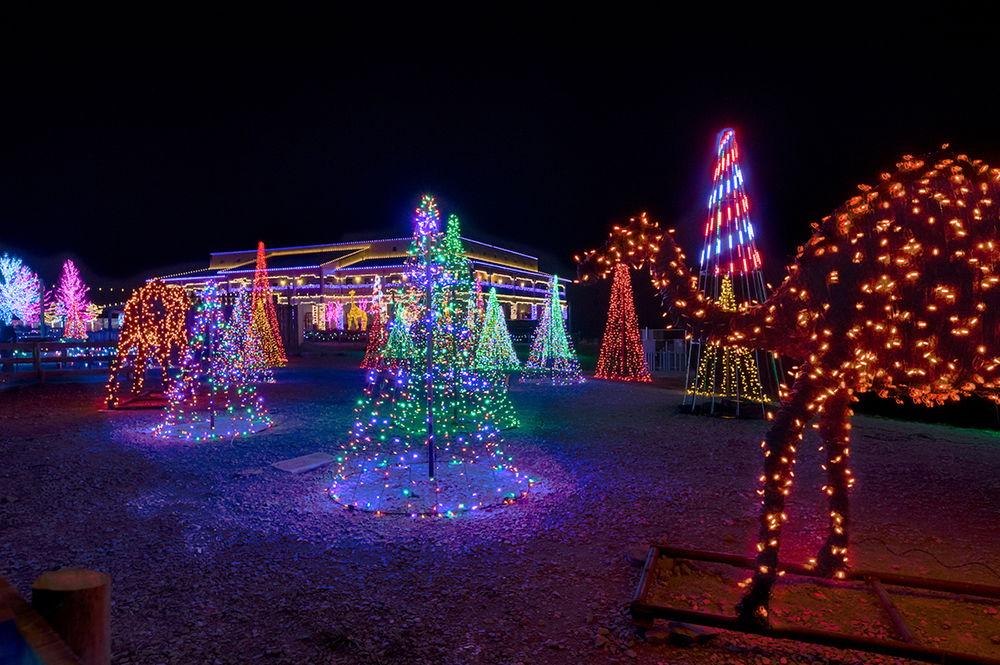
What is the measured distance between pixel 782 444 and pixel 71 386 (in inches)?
790

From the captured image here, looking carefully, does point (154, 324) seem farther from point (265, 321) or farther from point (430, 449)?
point (265, 321)

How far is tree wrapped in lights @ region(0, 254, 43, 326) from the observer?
42719 mm

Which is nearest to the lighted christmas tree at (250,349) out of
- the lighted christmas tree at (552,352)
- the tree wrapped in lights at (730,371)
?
the lighted christmas tree at (552,352)

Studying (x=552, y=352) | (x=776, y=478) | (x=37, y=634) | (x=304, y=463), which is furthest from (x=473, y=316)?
(x=37, y=634)

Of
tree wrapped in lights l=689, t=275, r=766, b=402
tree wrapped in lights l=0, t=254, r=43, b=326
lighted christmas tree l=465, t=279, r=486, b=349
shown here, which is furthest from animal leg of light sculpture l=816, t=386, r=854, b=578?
tree wrapped in lights l=0, t=254, r=43, b=326

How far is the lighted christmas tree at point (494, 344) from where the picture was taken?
22.5 m

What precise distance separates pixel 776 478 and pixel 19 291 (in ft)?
189

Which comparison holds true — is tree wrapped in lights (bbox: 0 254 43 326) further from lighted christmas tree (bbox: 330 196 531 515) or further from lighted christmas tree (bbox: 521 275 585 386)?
lighted christmas tree (bbox: 330 196 531 515)

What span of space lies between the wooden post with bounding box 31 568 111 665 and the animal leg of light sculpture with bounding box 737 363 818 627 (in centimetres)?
345

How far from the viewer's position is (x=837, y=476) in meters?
4.41

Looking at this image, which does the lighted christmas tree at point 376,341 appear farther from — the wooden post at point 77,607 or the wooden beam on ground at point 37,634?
the wooden beam on ground at point 37,634

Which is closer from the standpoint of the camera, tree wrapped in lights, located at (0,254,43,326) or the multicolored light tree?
the multicolored light tree

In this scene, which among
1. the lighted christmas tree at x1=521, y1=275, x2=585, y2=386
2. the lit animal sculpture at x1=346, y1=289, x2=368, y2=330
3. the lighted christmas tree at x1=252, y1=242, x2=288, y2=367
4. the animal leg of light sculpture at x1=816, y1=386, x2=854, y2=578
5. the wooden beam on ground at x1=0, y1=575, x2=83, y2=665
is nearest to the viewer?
the wooden beam on ground at x1=0, y1=575, x2=83, y2=665

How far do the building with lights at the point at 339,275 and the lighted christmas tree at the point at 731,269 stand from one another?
2890 centimetres
